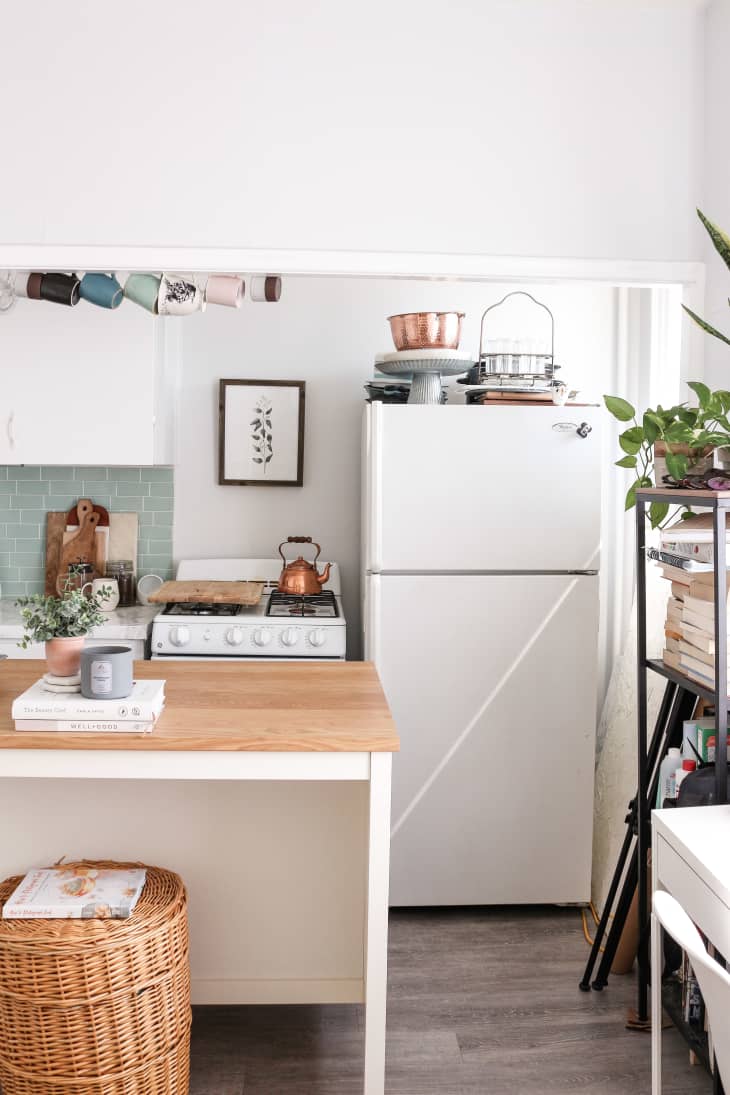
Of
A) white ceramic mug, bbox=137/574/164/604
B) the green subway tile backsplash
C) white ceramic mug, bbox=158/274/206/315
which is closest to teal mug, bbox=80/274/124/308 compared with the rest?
white ceramic mug, bbox=158/274/206/315

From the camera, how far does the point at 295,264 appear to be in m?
2.74

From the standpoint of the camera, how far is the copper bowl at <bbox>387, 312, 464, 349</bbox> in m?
3.40

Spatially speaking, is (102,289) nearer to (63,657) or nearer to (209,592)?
(209,592)

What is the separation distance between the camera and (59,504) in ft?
13.2

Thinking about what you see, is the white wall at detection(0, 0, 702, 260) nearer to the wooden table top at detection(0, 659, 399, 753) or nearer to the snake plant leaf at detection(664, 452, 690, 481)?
the snake plant leaf at detection(664, 452, 690, 481)

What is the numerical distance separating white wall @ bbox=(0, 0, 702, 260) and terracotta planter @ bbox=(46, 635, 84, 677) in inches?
48.9

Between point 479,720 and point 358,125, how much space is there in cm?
187

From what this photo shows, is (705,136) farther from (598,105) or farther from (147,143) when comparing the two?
(147,143)

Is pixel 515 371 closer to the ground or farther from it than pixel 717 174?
closer to the ground

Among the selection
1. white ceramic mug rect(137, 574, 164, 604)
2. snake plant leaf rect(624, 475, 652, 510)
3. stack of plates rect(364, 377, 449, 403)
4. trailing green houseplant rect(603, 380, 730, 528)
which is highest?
stack of plates rect(364, 377, 449, 403)

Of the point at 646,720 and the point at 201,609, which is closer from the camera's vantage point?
the point at 646,720

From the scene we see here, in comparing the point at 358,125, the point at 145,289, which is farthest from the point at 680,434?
the point at 145,289

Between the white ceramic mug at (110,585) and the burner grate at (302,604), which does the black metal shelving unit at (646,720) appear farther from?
the white ceramic mug at (110,585)

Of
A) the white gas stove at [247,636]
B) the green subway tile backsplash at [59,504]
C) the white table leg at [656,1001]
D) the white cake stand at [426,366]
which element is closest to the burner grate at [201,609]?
the white gas stove at [247,636]
